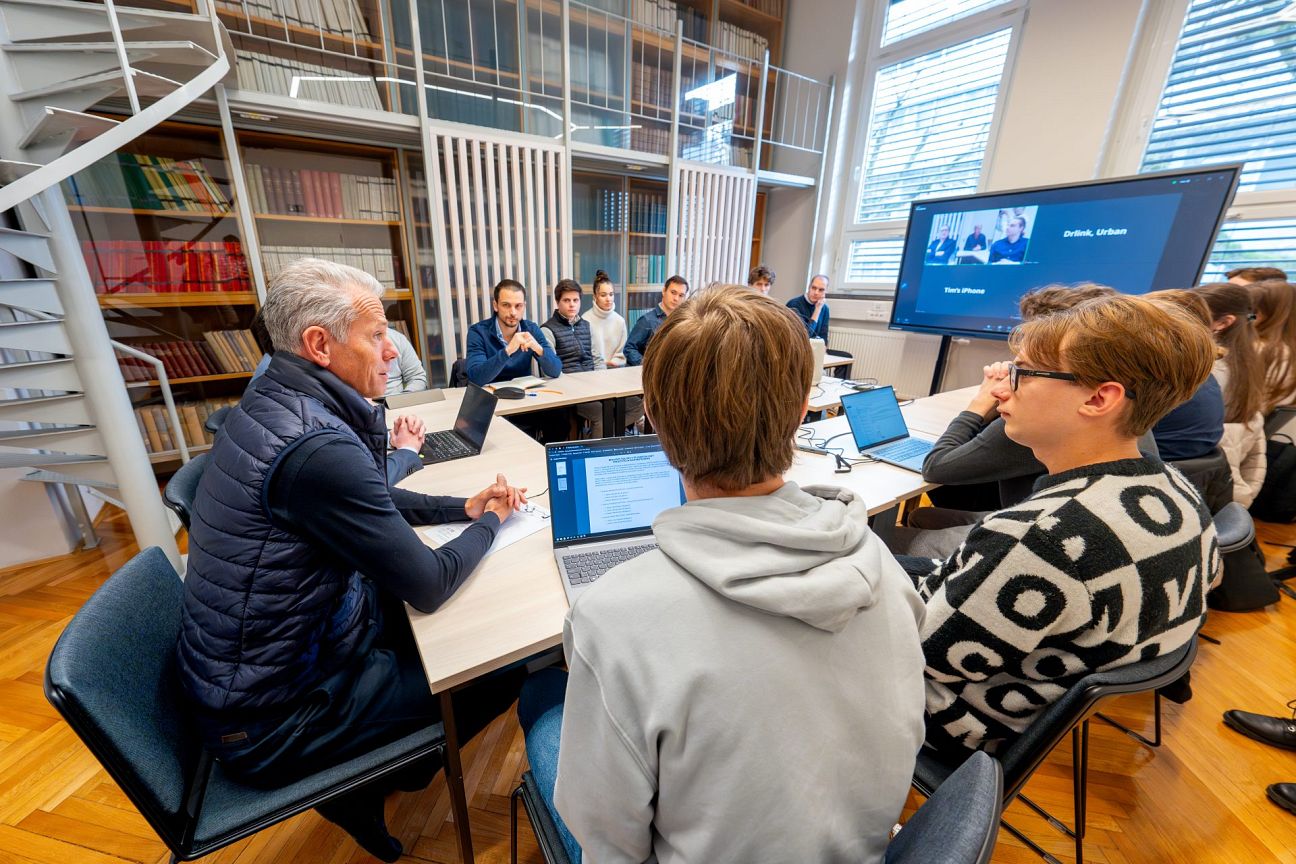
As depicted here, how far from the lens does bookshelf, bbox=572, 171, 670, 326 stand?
14.6 ft

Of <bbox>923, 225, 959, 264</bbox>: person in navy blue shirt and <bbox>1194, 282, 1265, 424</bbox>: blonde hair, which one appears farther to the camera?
<bbox>923, 225, 959, 264</bbox>: person in navy blue shirt

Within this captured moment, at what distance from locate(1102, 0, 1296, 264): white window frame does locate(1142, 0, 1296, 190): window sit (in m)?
0.05

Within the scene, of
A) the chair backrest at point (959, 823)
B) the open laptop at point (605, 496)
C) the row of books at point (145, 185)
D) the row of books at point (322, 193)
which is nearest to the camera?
the chair backrest at point (959, 823)

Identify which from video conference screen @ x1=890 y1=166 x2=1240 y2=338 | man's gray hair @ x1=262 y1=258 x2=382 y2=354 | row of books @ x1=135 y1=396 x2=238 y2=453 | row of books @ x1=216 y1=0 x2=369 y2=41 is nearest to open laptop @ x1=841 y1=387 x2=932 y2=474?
man's gray hair @ x1=262 y1=258 x2=382 y2=354

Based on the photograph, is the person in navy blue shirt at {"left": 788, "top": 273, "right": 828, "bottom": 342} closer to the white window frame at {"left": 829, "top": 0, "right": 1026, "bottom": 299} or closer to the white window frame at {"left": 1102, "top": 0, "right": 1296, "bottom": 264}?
the white window frame at {"left": 829, "top": 0, "right": 1026, "bottom": 299}

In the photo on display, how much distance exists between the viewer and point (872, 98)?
4.68 metres

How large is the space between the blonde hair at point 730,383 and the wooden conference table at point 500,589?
595mm

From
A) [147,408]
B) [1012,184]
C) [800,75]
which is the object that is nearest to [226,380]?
[147,408]

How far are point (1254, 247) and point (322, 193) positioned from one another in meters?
6.13

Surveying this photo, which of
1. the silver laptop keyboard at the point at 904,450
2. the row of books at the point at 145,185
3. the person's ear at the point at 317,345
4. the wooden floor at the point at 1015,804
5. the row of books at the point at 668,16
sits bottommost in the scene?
the wooden floor at the point at 1015,804

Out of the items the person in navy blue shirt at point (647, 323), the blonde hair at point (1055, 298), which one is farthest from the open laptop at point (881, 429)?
the person in navy blue shirt at point (647, 323)

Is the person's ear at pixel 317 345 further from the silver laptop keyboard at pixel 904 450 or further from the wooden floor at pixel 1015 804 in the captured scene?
the silver laptop keyboard at pixel 904 450

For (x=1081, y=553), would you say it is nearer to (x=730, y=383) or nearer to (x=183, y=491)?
(x=730, y=383)

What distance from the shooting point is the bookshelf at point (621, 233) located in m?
4.46
